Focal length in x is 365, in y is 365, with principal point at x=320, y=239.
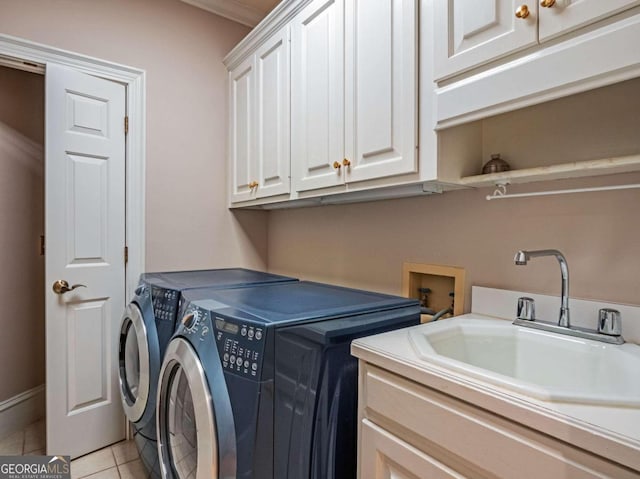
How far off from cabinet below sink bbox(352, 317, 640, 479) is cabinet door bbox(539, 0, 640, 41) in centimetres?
81

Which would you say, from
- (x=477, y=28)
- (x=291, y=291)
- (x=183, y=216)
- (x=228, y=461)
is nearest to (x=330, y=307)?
(x=291, y=291)

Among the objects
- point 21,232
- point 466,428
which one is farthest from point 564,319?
point 21,232

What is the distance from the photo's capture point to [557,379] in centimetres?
102

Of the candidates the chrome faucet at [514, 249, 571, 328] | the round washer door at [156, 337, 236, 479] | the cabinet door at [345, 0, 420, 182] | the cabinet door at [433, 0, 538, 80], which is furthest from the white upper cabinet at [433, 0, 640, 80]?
the round washer door at [156, 337, 236, 479]

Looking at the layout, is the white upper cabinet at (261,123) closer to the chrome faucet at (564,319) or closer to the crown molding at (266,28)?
the crown molding at (266,28)

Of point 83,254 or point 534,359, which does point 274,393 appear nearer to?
point 534,359

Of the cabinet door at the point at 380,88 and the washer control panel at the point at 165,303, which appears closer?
the cabinet door at the point at 380,88

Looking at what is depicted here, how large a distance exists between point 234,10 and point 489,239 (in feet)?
7.14

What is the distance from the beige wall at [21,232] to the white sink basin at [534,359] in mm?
2471

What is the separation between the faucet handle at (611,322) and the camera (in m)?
0.96

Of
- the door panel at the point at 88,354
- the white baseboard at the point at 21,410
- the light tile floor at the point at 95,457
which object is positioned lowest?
the light tile floor at the point at 95,457

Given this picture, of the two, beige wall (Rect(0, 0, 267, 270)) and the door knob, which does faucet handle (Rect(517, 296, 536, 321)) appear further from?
the door knob

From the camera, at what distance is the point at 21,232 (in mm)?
2297

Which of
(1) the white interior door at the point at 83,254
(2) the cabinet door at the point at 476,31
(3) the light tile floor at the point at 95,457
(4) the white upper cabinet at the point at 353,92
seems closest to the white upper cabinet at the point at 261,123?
(4) the white upper cabinet at the point at 353,92
